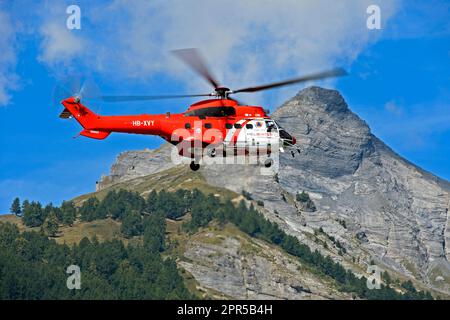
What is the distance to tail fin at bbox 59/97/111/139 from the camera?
273 ft

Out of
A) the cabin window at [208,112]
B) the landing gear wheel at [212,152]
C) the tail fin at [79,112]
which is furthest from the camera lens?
the tail fin at [79,112]

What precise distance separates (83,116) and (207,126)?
11789 mm

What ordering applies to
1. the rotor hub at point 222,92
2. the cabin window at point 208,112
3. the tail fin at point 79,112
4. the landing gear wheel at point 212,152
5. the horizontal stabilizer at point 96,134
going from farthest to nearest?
the tail fin at point 79,112 < the horizontal stabilizer at point 96,134 < the rotor hub at point 222,92 < the cabin window at point 208,112 < the landing gear wheel at point 212,152

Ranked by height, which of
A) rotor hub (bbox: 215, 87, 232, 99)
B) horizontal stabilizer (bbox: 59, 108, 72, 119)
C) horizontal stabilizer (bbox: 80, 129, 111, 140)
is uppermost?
rotor hub (bbox: 215, 87, 232, 99)

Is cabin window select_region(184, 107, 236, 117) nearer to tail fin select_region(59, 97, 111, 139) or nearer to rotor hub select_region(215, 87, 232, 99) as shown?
rotor hub select_region(215, 87, 232, 99)

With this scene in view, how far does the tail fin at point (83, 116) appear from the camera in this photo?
273ft

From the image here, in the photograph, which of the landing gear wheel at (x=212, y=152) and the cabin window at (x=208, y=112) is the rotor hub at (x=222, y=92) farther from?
the landing gear wheel at (x=212, y=152)

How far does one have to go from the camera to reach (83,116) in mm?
83688

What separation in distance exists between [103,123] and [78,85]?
533cm

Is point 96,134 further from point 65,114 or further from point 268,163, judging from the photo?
point 268,163

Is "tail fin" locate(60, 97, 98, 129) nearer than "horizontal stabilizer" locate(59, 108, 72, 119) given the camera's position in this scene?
Yes
